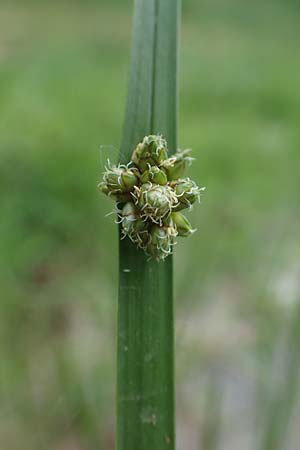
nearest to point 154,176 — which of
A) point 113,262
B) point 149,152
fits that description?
point 149,152

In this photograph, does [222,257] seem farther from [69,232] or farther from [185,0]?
[185,0]

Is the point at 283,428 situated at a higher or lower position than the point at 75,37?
lower

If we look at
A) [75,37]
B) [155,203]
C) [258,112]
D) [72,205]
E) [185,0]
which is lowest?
[155,203]

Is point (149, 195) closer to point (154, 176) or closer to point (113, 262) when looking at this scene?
point (154, 176)

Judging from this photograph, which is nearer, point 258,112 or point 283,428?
point 283,428

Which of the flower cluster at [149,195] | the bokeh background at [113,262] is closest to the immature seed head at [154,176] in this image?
the flower cluster at [149,195]

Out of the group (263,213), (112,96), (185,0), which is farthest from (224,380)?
(185,0)
